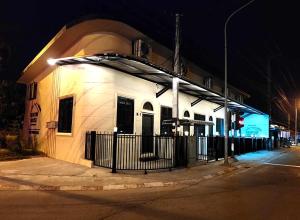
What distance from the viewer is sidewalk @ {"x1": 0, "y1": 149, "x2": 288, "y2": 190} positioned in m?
11.2

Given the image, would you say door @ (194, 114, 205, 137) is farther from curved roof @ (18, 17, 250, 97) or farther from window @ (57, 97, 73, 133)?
window @ (57, 97, 73, 133)

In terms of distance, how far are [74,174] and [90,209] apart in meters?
5.63

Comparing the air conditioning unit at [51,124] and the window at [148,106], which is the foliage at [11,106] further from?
the window at [148,106]

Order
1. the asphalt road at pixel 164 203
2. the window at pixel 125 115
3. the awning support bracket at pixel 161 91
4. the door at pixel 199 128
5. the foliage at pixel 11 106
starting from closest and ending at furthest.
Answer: the asphalt road at pixel 164 203 → the window at pixel 125 115 → the awning support bracket at pixel 161 91 → the foliage at pixel 11 106 → the door at pixel 199 128

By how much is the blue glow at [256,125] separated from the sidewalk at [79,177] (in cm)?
2439

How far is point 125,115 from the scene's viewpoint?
17953 mm

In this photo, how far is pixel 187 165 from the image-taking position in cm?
1681

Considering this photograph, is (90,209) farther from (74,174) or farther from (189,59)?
(189,59)

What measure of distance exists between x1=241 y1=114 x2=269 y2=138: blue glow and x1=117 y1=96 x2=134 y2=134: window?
2517 centimetres

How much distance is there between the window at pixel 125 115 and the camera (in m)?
17.5

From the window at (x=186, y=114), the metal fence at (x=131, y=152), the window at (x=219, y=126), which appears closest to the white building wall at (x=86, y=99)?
the metal fence at (x=131, y=152)

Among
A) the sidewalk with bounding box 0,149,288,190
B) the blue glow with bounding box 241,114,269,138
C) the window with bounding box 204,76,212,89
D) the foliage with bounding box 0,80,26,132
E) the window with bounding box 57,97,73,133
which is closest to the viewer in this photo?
the sidewalk with bounding box 0,149,288,190

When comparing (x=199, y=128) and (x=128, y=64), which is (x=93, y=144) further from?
(x=199, y=128)

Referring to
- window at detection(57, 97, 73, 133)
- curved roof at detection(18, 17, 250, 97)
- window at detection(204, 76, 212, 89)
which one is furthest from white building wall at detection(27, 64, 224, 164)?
window at detection(204, 76, 212, 89)
